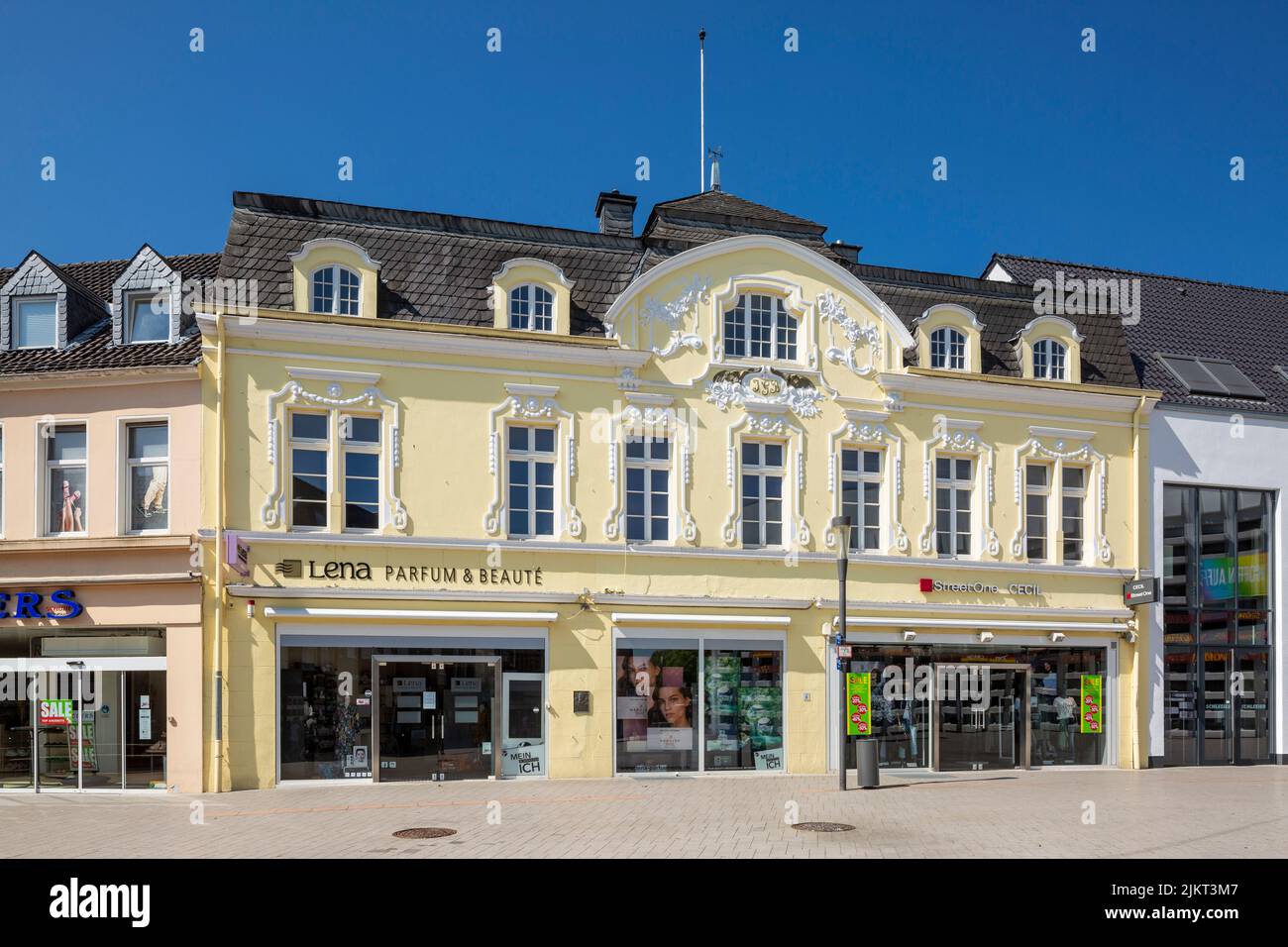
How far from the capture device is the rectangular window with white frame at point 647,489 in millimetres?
21547

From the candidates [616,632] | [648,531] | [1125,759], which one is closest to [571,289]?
[648,531]

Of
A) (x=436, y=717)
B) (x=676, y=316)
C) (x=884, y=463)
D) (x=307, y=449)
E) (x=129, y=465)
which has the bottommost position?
(x=436, y=717)

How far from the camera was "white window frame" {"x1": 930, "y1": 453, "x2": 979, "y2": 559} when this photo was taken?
23.4 meters

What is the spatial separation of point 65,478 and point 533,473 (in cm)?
775

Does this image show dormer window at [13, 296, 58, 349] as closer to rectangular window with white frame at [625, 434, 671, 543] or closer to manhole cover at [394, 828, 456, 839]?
rectangular window with white frame at [625, 434, 671, 543]

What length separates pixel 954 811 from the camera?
1683cm

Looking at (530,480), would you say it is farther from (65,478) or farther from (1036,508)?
(1036,508)

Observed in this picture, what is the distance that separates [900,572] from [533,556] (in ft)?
23.5

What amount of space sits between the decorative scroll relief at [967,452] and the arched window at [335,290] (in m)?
11.2

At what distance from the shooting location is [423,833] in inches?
575

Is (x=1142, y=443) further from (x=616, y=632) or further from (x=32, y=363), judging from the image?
(x=32, y=363)

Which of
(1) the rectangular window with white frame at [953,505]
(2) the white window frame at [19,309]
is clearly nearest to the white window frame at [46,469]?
(2) the white window frame at [19,309]

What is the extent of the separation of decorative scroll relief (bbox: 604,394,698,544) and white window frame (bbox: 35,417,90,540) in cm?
872

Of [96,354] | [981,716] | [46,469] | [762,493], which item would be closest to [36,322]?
[96,354]
